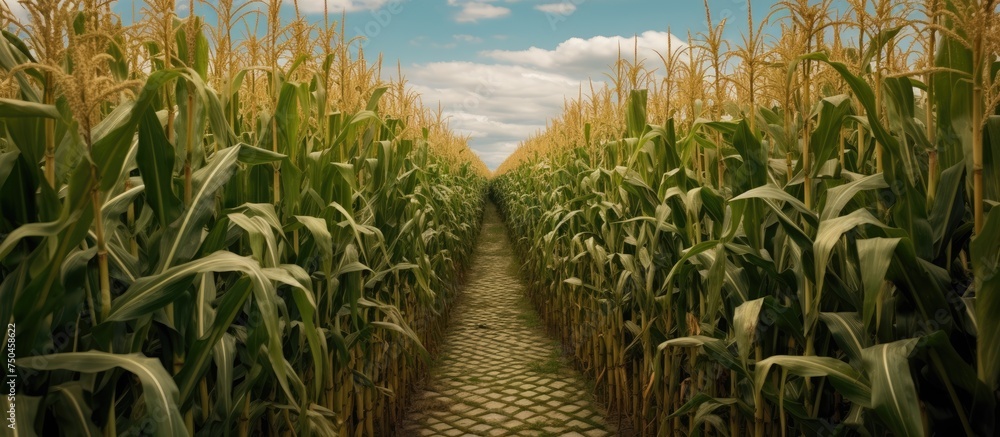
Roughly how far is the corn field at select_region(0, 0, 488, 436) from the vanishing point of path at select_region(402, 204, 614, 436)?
1.72 meters

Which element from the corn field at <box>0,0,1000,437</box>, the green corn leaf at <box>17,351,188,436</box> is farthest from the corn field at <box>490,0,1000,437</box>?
the green corn leaf at <box>17,351,188,436</box>

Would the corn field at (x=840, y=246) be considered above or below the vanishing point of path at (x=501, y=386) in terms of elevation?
above

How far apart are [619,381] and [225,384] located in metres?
3.37

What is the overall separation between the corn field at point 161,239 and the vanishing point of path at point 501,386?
1.72 meters

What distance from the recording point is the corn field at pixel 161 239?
152cm

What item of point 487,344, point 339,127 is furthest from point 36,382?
point 487,344

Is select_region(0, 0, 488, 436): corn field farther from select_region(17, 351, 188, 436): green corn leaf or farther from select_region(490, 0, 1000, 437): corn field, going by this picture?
select_region(490, 0, 1000, 437): corn field

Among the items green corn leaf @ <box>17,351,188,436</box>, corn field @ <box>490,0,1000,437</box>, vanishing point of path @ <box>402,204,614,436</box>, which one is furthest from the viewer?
vanishing point of path @ <box>402,204,614,436</box>

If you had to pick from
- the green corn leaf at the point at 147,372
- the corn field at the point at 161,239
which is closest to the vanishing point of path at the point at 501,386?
the corn field at the point at 161,239

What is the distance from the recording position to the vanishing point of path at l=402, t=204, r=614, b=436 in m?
4.93

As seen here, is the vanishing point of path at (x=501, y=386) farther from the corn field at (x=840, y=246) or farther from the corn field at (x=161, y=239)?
the corn field at (x=161, y=239)

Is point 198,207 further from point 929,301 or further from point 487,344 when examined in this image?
point 487,344

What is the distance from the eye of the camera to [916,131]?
209 centimetres

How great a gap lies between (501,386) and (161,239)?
441 centimetres
